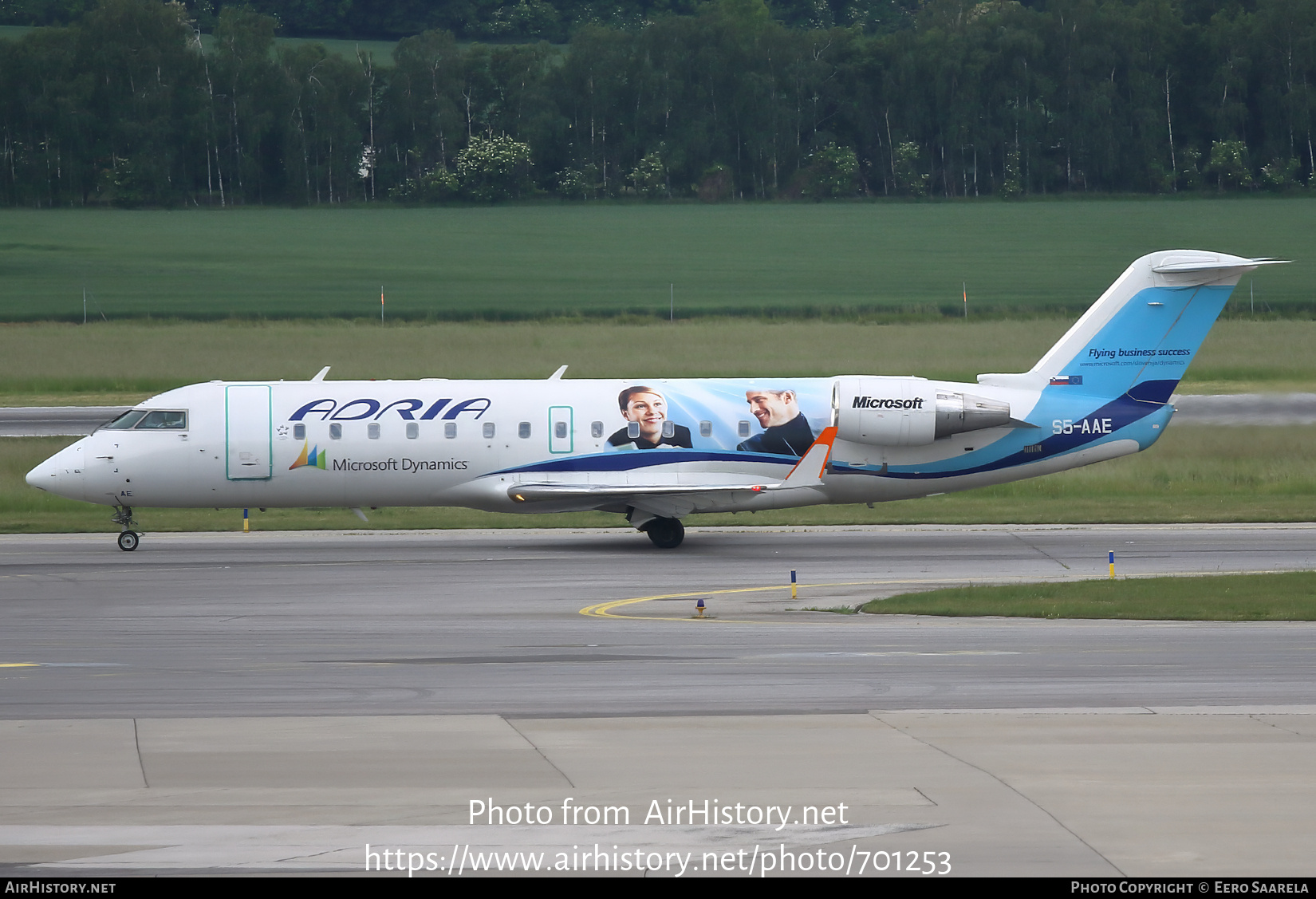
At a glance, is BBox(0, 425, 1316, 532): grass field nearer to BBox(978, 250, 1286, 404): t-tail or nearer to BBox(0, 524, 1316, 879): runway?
BBox(978, 250, 1286, 404): t-tail

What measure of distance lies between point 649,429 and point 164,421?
32.3 feet

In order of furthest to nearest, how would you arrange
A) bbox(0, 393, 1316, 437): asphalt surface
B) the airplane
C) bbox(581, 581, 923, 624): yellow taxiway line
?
bbox(0, 393, 1316, 437): asphalt surface → the airplane → bbox(581, 581, 923, 624): yellow taxiway line

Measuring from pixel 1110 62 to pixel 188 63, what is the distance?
7137 centimetres

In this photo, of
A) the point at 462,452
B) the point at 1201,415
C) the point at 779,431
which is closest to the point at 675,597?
the point at 779,431

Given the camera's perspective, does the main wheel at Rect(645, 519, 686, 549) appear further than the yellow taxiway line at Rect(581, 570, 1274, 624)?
Yes

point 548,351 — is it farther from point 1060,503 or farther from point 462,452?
point 462,452

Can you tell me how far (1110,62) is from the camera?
116312mm

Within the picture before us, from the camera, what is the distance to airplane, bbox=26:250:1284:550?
98.3ft

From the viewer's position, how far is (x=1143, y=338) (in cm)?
3095

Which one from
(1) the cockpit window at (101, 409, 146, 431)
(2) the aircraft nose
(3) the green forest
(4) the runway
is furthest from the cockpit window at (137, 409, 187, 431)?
(3) the green forest

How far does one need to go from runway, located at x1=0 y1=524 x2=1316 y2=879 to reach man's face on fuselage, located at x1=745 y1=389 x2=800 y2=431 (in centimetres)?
363

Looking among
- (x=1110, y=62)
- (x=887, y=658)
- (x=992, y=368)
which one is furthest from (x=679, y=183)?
(x=887, y=658)

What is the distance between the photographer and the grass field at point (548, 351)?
61.5 m

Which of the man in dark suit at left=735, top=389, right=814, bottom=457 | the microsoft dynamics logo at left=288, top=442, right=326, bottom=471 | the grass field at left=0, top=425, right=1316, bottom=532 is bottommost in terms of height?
the grass field at left=0, top=425, right=1316, bottom=532
